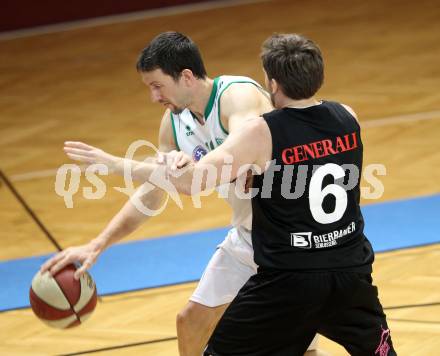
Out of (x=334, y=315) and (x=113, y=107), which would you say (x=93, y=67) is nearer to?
(x=113, y=107)

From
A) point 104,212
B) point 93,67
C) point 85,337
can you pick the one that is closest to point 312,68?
point 85,337

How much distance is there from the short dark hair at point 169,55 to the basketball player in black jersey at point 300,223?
1.85 ft

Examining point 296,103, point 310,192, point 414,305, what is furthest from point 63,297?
point 414,305

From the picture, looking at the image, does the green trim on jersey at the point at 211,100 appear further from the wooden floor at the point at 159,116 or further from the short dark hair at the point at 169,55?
the wooden floor at the point at 159,116

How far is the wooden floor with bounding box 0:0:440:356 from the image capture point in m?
5.48

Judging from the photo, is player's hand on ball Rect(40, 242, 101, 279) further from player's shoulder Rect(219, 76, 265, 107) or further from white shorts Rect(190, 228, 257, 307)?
player's shoulder Rect(219, 76, 265, 107)

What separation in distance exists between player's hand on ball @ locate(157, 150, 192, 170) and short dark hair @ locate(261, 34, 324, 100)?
1.37 feet

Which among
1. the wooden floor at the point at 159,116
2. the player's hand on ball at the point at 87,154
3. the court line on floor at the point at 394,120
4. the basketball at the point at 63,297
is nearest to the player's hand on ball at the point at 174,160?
the player's hand on ball at the point at 87,154

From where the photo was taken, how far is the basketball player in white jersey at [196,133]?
4031 mm

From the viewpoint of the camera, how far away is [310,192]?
3.55m

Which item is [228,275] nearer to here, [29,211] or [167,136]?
[167,136]

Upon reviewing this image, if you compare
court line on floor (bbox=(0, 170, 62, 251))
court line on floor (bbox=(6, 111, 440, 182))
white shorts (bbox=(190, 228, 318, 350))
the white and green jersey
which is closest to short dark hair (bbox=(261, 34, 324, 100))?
the white and green jersey

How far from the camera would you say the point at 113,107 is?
33.2 feet

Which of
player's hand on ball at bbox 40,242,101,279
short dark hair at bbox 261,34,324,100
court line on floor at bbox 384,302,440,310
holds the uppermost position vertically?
short dark hair at bbox 261,34,324,100
